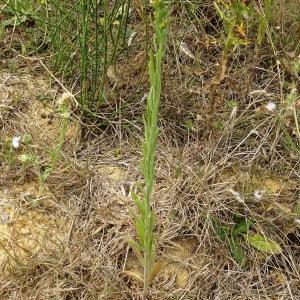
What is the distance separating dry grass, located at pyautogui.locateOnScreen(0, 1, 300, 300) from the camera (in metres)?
1.69

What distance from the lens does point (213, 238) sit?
1773mm

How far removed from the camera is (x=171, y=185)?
1.89 meters

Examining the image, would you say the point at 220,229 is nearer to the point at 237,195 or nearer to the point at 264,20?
the point at 237,195

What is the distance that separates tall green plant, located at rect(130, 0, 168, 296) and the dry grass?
0.13 meters

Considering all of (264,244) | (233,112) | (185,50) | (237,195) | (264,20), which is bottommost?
(264,244)

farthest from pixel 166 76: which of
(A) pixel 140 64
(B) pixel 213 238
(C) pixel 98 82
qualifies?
(B) pixel 213 238

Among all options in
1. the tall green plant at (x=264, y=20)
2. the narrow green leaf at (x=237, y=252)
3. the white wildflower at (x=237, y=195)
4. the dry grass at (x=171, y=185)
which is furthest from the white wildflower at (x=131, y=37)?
the narrow green leaf at (x=237, y=252)

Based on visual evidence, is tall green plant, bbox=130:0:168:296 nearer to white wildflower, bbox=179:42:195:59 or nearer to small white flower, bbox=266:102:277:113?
small white flower, bbox=266:102:277:113

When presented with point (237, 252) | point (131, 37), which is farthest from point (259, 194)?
point (131, 37)

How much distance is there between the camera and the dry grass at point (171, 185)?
1.69m

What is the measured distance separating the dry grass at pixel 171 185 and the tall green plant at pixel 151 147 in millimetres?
132

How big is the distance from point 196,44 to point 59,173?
84cm

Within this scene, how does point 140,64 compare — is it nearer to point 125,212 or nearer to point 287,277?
point 125,212

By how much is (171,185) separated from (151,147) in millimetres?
595
